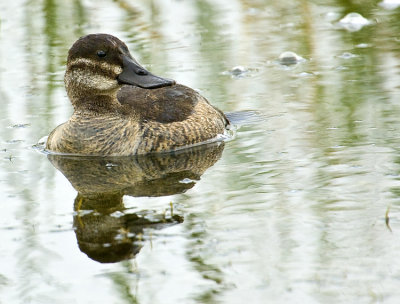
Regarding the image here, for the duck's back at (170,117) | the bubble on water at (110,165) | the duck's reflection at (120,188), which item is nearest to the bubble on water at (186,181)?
the duck's reflection at (120,188)

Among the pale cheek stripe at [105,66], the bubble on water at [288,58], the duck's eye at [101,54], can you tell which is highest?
the duck's eye at [101,54]

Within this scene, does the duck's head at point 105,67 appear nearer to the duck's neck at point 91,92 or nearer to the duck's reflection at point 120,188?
the duck's neck at point 91,92

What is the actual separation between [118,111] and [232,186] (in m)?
1.93

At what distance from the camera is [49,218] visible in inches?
211

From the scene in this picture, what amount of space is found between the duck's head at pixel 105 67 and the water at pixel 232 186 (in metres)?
0.65

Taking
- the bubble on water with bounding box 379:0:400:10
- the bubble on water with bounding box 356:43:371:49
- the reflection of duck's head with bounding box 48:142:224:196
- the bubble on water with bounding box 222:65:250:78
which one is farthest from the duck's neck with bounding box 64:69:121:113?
the bubble on water with bounding box 379:0:400:10

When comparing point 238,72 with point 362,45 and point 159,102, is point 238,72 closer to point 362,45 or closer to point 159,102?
point 362,45

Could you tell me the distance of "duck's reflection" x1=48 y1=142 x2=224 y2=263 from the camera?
→ 4.86 m

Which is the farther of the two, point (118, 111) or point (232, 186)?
point (118, 111)

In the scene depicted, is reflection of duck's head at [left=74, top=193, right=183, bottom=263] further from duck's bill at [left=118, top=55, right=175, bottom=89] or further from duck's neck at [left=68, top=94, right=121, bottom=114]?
duck's neck at [left=68, top=94, right=121, bottom=114]

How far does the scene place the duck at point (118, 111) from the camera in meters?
7.14

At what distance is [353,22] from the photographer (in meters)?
11.2

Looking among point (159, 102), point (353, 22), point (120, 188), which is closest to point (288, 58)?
point (353, 22)

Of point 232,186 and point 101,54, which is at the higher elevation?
point 101,54
